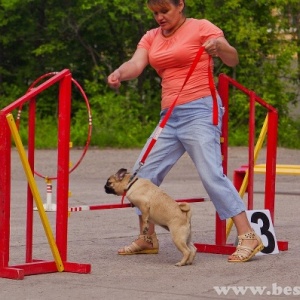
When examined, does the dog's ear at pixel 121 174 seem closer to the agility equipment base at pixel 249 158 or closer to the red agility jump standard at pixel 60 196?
the red agility jump standard at pixel 60 196

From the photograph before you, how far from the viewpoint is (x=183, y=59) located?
326 inches

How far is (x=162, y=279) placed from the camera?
24.7ft

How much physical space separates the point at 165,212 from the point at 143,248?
2.53 feet

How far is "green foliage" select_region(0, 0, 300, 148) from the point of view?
23.7m

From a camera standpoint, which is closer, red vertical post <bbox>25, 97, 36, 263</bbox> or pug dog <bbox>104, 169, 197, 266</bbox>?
red vertical post <bbox>25, 97, 36, 263</bbox>

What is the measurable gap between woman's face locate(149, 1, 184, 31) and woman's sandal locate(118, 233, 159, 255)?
5.28 feet

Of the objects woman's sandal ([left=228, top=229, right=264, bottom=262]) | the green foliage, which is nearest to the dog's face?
woman's sandal ([left=228, top=229, right=264, bottom=262])

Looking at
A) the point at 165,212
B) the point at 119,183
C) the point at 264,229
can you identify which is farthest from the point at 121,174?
the point at 264,229

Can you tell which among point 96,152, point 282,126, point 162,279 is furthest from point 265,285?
point 282,126

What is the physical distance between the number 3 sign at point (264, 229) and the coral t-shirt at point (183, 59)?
1064 millimetres

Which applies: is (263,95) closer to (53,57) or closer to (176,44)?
(53,57)

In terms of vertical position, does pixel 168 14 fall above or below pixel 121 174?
above

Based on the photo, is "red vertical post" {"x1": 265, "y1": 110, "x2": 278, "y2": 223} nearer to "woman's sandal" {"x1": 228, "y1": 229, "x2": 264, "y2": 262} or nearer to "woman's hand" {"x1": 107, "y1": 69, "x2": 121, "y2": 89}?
"woman's sandal" {"x1": 228, "y1": 229, "x2": 264, "y2": 262}

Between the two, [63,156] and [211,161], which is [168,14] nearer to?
[211,161]
